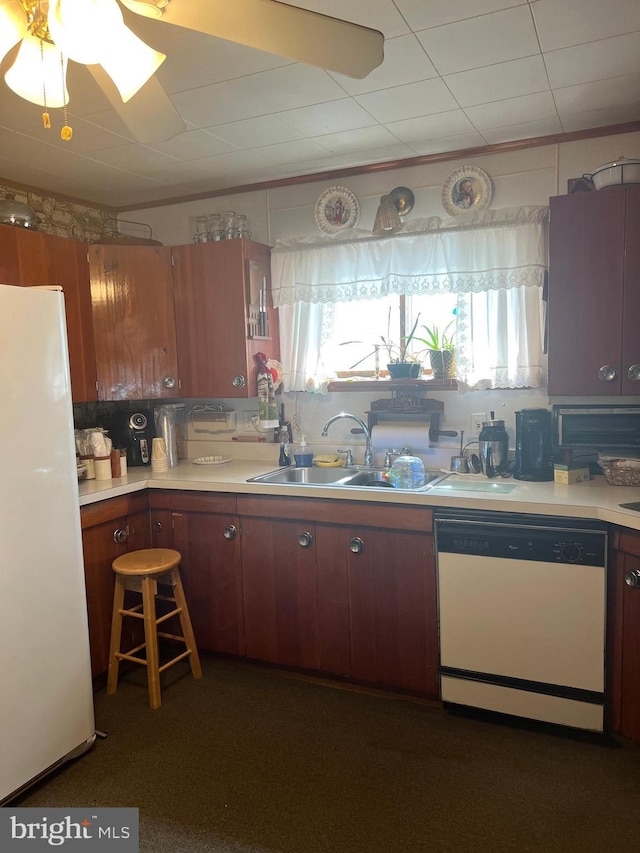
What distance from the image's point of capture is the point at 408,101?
2420mm

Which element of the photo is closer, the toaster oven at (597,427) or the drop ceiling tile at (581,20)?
the drop ceiling tile at (581,20)

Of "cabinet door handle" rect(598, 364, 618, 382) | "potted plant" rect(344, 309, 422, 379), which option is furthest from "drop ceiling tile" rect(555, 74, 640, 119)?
"potted plant" rect(344, 309, 422, 379)

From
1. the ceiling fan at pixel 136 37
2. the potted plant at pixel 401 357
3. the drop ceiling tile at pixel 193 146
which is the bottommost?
the potted plant at pixel 401 357

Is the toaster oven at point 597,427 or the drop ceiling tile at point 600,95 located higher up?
the drop ceiling tile at point 600,95

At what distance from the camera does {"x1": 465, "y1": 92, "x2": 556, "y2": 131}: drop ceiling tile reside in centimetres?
243

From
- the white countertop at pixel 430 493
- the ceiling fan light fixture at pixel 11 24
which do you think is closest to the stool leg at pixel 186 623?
the white countertop at pixel 430 493

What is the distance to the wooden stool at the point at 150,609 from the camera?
2.65m

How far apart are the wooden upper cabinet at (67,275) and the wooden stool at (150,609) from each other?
92 centimetres

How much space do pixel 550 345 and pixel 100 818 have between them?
2.35m

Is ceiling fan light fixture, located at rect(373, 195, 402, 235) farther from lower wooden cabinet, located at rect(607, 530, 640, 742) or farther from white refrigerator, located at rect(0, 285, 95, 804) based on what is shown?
lower wooden cabinet, located at rect(607, 530, 640, 742)

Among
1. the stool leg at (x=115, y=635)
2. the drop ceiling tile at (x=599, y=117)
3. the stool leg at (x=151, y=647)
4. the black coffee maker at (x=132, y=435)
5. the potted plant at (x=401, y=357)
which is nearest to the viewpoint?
the drop ceiling tile at (x=599, y=117)

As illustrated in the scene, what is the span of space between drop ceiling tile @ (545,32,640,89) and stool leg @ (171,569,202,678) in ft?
8.09

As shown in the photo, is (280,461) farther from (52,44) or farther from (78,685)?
(52,44)

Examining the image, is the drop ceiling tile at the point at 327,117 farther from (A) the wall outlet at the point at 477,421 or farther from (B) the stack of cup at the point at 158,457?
(B) the stack of cup at the point at 158,457
